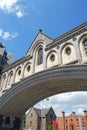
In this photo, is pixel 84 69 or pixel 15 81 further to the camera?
pixel 15 81

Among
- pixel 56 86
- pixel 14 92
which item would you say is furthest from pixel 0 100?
pixel 56 86

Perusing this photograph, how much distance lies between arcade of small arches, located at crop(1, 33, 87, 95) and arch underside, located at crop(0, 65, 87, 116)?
73 cm

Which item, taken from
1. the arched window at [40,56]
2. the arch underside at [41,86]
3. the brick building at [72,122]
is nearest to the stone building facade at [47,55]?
the arched window at [40,56]

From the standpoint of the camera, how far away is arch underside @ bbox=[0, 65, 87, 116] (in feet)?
34.5

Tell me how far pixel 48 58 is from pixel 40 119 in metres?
50.1

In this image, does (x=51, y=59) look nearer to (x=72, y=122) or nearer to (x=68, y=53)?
(x=68, y=53)

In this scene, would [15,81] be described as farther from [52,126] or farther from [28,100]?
[52,126]

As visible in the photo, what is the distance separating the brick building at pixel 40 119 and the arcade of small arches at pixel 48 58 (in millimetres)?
43814

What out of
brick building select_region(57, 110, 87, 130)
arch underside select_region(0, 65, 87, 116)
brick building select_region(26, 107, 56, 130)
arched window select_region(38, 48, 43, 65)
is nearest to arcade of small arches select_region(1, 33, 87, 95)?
arched window select_region(38, 48, 43, 65)

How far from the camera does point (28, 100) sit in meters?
16.2

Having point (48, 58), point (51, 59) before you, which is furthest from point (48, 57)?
point (51, 59)

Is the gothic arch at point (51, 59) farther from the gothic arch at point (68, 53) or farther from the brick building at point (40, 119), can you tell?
the brick building at point (40, 119)

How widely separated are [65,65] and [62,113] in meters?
51.1

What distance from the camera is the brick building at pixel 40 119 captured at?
55.9m
